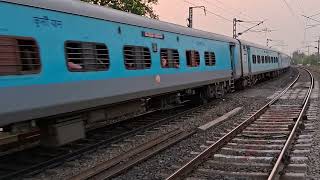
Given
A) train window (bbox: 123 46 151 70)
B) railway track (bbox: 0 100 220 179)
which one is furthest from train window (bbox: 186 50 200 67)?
train window (bbox: 123 46 151 70)

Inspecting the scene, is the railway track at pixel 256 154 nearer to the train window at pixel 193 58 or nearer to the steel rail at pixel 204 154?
the steel rail at pixel 204 154

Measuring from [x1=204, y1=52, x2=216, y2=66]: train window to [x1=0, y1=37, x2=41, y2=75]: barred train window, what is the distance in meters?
10.9

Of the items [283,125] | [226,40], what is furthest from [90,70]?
[226,40]

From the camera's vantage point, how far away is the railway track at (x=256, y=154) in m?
7.71

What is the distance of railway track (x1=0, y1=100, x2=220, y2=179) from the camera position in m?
8.29

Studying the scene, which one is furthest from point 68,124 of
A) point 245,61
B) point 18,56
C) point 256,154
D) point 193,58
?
point 245,61

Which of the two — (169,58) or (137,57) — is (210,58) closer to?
(169,58)

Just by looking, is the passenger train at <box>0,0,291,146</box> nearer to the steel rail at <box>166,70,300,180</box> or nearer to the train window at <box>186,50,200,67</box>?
the train window at <box>186,50,200,67</box>

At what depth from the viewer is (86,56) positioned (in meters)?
9.74

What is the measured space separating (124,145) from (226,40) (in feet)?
43.2

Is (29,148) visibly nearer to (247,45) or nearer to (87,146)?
(87,146)

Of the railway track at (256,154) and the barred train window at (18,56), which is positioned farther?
the railway track at (256,154)

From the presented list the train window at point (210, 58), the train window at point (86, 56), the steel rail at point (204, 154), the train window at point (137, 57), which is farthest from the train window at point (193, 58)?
the train window at point (86, 56)

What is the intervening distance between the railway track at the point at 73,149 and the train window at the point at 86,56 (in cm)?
177
